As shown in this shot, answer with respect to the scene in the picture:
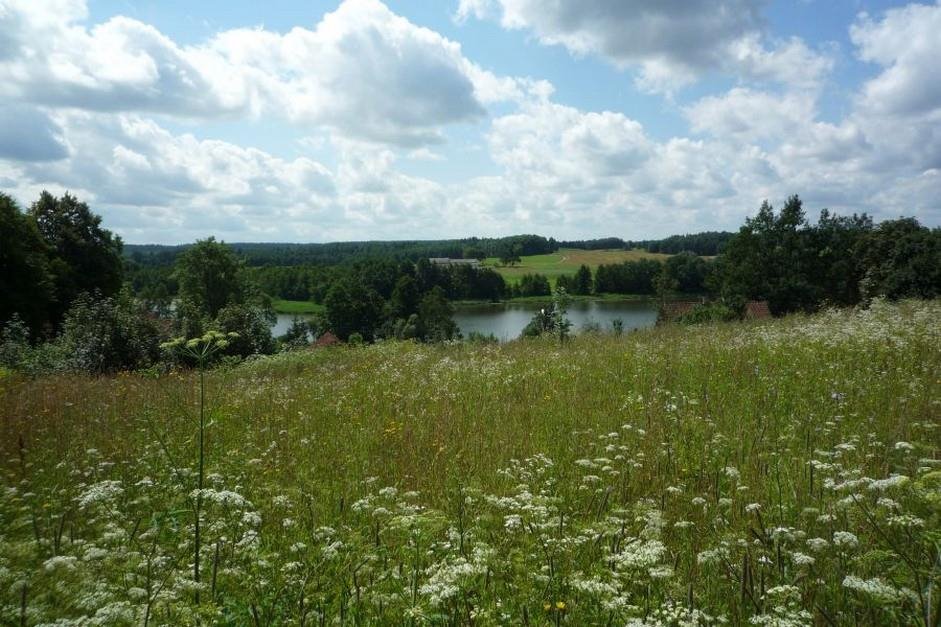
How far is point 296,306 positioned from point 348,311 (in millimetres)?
36951

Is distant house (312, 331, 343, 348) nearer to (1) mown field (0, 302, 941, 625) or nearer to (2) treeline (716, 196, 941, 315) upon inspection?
(1) mown field (0, 302, 941, 625)

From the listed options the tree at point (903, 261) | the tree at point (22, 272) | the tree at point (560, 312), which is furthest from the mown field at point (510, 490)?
the tree at point (903, 261)

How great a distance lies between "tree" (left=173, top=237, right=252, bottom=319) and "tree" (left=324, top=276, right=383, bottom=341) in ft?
62.5

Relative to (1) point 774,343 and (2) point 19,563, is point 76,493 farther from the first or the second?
(1) point 774,343

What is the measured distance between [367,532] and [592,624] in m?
1.66

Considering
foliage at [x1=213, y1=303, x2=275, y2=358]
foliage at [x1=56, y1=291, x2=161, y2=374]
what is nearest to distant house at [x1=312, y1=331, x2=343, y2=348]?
foliage at [x1=213, y1=303, x2=275, y2=358]

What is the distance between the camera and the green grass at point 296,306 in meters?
90.8

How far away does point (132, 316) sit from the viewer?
18156 millimetres

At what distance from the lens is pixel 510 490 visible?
3.88 meters

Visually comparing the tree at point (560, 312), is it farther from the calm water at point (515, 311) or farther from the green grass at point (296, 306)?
the green grass at point (296, 306)

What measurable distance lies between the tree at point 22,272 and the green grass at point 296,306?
2336 inches

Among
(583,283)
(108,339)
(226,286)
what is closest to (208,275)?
(226,286)

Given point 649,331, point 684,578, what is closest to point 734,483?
point 684,578

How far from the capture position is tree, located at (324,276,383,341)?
6178 cm
